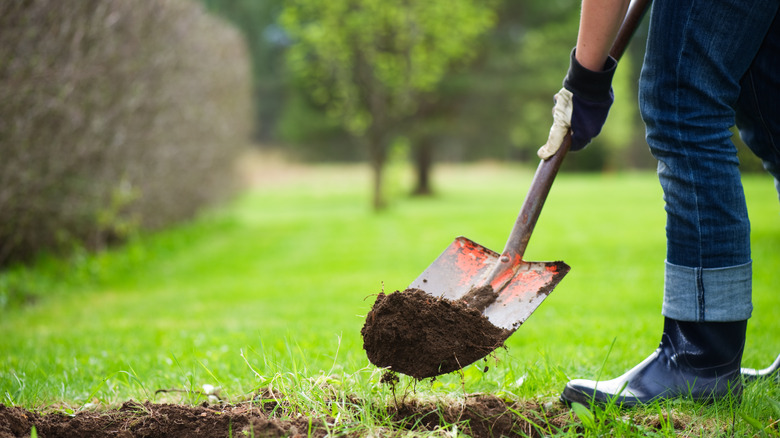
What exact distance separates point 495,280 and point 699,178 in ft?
2.35

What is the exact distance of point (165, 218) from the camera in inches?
434

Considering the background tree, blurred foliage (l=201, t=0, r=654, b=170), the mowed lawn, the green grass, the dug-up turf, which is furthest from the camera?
blurred foliage (l=201, t=0, r=654, b=170)

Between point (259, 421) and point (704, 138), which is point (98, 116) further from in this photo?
point (704, 138)

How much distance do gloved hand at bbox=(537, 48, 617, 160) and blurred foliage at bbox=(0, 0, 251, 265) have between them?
466 centimetres

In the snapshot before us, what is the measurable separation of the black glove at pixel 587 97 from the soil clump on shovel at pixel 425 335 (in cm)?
75

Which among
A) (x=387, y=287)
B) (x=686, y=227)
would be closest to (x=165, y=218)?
(x=387, y=287)

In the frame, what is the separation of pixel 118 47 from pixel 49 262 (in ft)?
8.66

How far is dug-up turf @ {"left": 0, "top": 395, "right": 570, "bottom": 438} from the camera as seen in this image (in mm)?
1710

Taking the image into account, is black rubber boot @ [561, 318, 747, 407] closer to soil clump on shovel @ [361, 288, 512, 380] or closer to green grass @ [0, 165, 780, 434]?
green grass @ [0, 165, 780, 434]

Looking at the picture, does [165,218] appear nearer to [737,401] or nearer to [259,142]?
[737,401]

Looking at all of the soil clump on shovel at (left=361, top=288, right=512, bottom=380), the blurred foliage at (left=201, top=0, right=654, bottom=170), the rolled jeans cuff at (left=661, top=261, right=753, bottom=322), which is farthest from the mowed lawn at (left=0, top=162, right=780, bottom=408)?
the blurred foliage at (left=201, top=0, right=654, bottom=170)

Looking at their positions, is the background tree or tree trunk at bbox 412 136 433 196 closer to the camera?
the background tree

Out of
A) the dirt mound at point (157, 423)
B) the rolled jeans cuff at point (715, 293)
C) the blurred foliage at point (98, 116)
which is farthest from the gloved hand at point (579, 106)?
the blurred foliage at point (98, 116)

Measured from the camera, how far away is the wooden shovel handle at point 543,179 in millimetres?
2102
